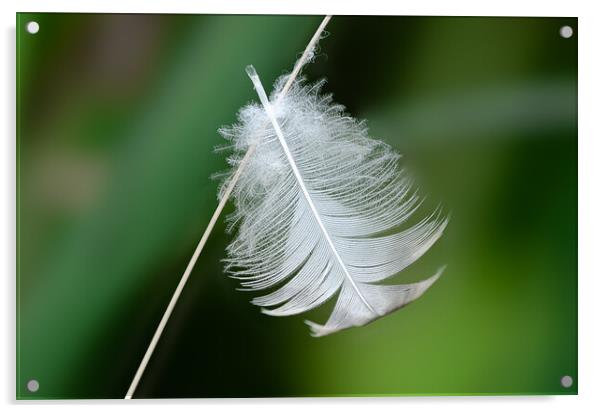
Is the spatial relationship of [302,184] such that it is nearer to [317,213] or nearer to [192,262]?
[317,213]

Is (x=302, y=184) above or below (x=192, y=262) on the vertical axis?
above

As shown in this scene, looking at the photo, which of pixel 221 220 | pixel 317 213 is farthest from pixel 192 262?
pixel 317 213

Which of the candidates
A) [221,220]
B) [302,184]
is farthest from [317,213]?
[221,220]

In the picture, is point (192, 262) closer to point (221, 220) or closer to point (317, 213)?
point (221, 220)
